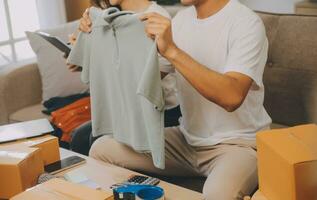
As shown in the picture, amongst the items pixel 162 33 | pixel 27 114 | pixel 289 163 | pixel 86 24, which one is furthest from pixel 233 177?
pixel 27 114

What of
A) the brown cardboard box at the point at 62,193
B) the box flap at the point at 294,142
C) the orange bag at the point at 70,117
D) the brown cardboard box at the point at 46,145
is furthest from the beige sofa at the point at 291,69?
the brown cardboard box at the point at 62,193

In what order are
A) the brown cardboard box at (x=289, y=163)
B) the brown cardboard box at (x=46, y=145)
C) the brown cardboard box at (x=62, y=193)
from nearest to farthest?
the brown cardboard box at (x=289, y=163) < the brown cardboard box at (x=62, y=193) < the brown cardboard box at (x=46, y=145)

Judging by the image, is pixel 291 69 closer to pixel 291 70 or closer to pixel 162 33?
pixel 291 70

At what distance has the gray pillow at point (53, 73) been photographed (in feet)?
8.75

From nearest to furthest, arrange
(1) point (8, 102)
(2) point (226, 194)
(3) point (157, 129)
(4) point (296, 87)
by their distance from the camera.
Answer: (2) point (226, 194) < (3) point (157, 129) < (4) point (296, 87) < (1) point (8, 102)

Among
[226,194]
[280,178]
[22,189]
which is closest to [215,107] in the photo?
[226,194]

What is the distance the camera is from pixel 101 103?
1885 mm

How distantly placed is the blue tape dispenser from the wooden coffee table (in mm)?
110

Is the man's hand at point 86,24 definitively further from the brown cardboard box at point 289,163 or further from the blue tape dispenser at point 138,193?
the brown cardboard box at point 289,163

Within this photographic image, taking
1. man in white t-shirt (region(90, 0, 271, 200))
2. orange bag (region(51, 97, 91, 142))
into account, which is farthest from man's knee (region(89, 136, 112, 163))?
orange bag (region(51, 97, 91, 142))

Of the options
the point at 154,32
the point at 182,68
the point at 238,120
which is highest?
the point at 154,32

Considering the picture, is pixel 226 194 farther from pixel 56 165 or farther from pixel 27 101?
pixel 27 101

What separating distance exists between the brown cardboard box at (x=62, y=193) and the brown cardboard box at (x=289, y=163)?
438 mm

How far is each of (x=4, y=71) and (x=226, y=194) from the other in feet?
5.41
